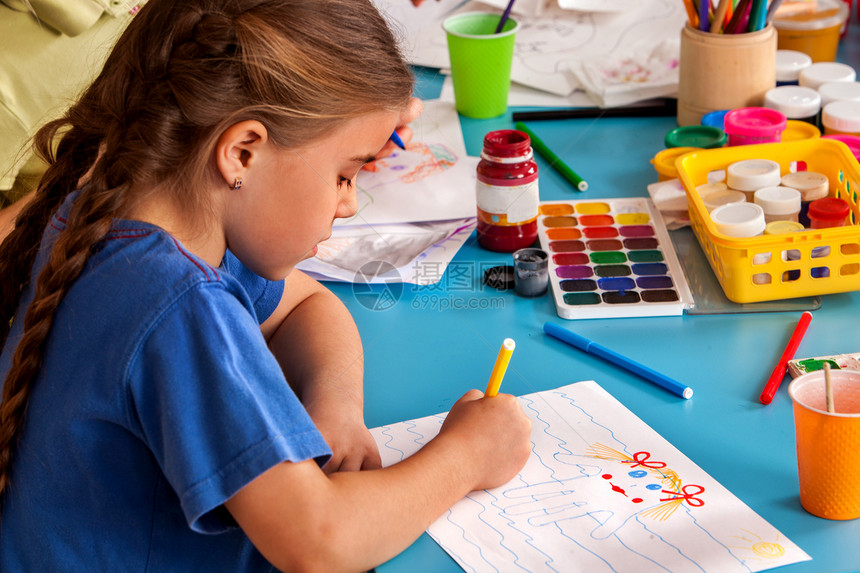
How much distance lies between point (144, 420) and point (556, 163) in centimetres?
76

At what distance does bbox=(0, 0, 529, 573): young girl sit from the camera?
1.78 ft

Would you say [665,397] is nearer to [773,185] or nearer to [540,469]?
[540,469]

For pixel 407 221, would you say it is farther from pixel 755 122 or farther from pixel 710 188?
pixel 755 122

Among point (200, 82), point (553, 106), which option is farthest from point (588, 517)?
point (553, 106)

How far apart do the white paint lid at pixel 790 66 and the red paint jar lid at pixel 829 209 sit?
1.40 ft

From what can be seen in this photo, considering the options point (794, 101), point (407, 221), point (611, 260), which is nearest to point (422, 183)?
point (407, 221)

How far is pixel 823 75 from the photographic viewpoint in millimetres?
1217

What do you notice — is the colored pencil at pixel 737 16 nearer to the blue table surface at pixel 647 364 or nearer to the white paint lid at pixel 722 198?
the white paint lid at pixel 722 198

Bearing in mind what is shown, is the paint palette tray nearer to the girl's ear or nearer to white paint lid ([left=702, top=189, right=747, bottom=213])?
white paint lid ([left=702, top=189, right=747, bottom=213])

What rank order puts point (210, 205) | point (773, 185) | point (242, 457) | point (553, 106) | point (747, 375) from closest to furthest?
1. point (242, 457)
2. point (210, 205)
3. point (747, 375)
4. point (773, 185)
5. point (553, 106)

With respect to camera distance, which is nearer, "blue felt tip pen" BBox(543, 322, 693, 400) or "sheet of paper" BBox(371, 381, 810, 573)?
"sheet of paper" BBox(371, 381, 810, 573)

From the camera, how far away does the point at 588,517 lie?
0.61 m

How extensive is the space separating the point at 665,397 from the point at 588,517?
0.18 metres

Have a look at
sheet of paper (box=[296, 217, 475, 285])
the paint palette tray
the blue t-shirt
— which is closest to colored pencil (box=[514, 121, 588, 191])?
the paint palette tray
